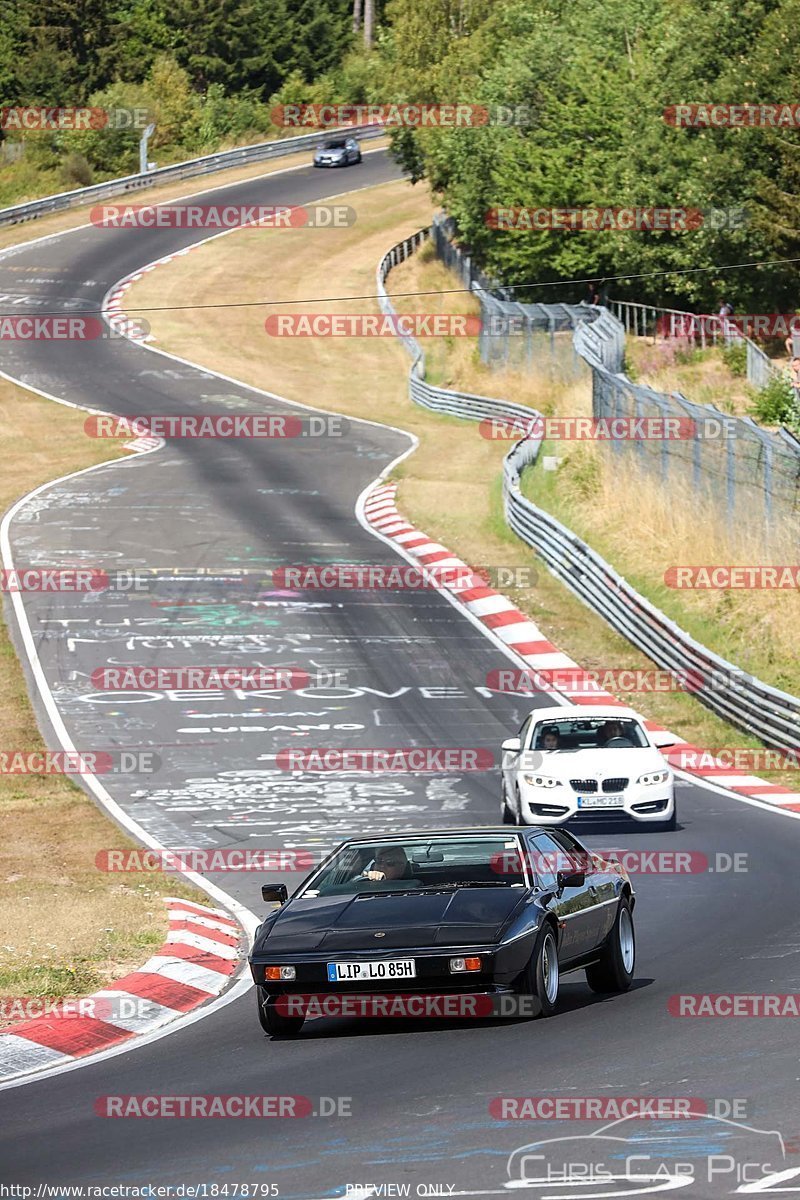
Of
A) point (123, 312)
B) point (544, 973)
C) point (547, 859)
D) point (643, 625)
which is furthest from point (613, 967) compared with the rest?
point (123, 312)

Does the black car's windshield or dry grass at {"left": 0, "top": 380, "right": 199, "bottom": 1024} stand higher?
the black car's windshield

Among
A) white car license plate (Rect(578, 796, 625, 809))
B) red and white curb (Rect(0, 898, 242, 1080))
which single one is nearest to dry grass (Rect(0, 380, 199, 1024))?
red and white curb (Rect(0, 898, 242, 1080))

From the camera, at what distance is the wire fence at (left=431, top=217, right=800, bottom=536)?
28.0m

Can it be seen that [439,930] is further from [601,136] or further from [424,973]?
[601,136]

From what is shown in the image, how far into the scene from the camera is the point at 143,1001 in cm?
1196

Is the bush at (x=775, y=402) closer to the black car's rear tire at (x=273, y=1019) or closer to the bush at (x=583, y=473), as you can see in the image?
the bush at (x=583, y=473)

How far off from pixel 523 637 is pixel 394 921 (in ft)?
69.2

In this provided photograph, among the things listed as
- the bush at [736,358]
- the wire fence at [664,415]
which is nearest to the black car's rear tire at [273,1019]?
the wire fence at [664,415]

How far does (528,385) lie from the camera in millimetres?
53906

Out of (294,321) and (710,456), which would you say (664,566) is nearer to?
(710,456)

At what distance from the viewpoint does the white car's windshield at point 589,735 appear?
20.6 meters

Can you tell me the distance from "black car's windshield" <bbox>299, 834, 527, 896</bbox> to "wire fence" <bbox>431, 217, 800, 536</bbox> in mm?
16561

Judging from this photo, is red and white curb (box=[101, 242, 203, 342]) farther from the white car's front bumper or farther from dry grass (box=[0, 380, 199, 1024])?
the white car's front bumper

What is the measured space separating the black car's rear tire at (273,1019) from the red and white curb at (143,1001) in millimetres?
982
